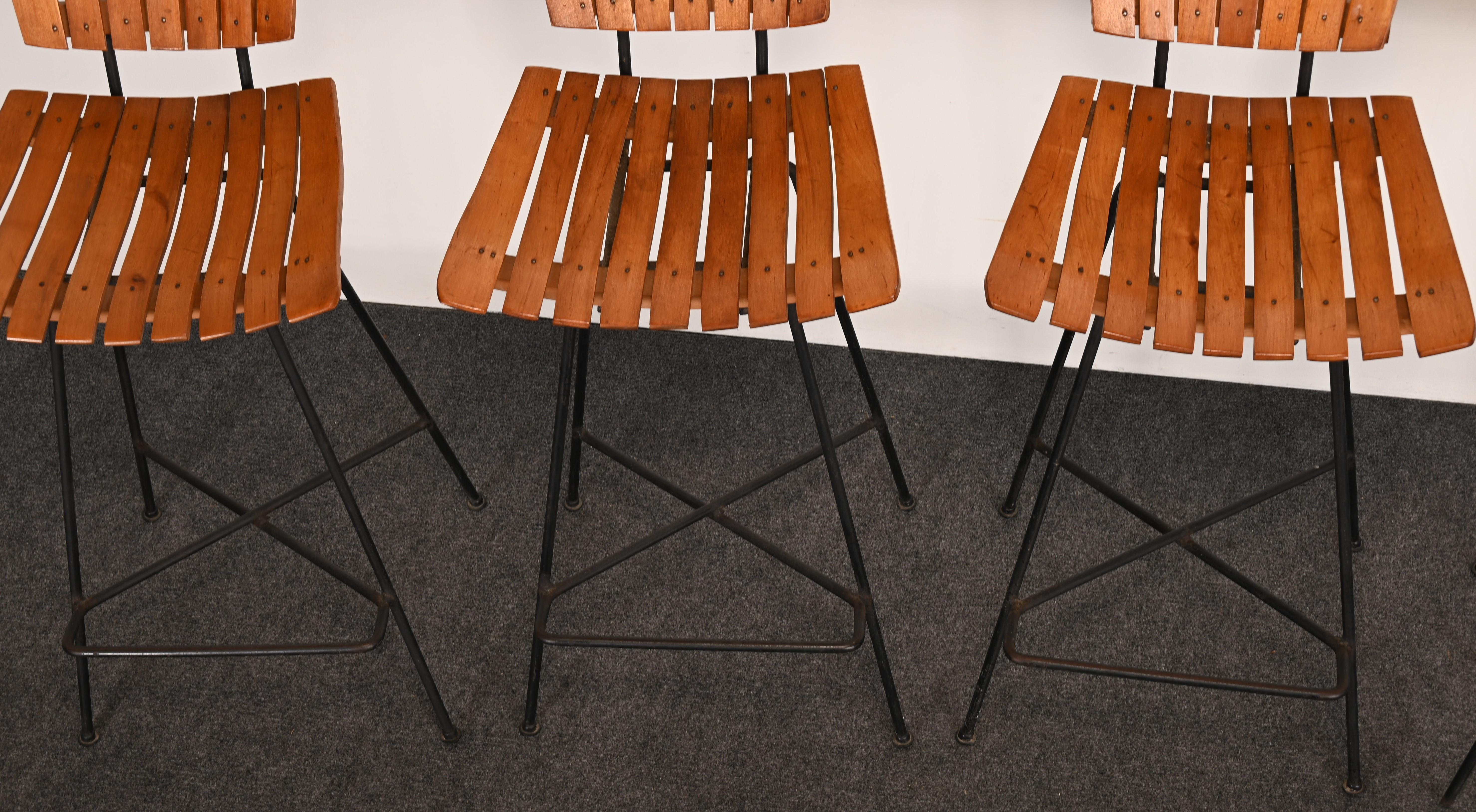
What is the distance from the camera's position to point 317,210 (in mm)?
1428

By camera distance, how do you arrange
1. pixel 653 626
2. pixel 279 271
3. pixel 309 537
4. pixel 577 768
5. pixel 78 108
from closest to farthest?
1. pixel 279 271
2. pixel 78 108
3. pixel 577 768
4. pixel 653 626
5. pixel 309 537

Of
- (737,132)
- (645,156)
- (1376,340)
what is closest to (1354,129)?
(1376,340)

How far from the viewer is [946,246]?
2.14 metres

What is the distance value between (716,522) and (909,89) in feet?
2.70

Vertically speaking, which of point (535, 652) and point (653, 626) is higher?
point (535, 652)

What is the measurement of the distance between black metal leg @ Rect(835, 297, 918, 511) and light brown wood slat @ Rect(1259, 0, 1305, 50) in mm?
664

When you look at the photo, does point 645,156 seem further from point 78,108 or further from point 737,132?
point 78,108

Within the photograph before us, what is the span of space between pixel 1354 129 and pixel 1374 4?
165mm

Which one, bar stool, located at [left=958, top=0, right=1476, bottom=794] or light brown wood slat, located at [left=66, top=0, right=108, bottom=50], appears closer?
bar stool, located at [left=958, top=0, right=1476, bottom=794]

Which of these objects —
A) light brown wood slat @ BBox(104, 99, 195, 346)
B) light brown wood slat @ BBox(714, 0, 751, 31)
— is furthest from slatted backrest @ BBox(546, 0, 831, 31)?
light brown wood slat @ BBox(104, 99, 195, 346)

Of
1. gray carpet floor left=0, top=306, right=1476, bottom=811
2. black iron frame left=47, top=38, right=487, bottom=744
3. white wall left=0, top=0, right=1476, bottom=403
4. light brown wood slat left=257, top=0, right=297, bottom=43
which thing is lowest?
gray carpet floor left=0, top=306, right=1476, bottom=811

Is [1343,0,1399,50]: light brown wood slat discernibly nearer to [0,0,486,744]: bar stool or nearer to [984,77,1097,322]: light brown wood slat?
[984,77,1097,322]: light brown wood slat

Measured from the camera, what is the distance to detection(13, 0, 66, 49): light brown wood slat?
1.59m

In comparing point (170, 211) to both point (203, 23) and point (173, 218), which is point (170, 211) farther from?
point (203, 23)
